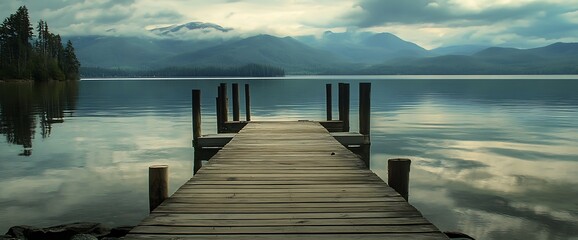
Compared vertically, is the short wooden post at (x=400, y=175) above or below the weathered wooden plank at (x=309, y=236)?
above

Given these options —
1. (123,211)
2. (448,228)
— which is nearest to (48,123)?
(123,211)

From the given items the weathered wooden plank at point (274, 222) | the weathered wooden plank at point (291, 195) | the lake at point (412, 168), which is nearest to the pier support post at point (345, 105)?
the lake at point (412, 168)

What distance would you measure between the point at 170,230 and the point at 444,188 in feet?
36.4

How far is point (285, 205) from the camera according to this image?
668 centimetres

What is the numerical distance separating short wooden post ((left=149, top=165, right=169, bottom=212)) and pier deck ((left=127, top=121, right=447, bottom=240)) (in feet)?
0.75

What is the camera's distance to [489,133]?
27.9 metres

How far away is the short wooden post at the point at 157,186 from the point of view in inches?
289

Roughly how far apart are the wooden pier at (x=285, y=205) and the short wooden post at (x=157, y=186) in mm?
279

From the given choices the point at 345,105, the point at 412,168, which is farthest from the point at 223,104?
the point at 412,168

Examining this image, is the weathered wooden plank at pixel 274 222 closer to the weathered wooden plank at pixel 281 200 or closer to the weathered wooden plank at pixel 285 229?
the weathered wooden plank at pixel 285 229

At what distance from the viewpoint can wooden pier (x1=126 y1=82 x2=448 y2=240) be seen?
5.61 m

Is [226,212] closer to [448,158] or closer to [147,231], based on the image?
[147,231]

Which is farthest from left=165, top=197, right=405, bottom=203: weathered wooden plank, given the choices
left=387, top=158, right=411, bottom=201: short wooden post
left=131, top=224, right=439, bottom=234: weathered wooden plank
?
left=131, top=224, right=439, bottom=234: weathered wooden plank

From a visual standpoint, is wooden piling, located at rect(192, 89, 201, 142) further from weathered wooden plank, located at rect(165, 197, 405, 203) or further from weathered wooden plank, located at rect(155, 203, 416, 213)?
weathered wooden plank, located at rect(155, 203, 416, 213)
